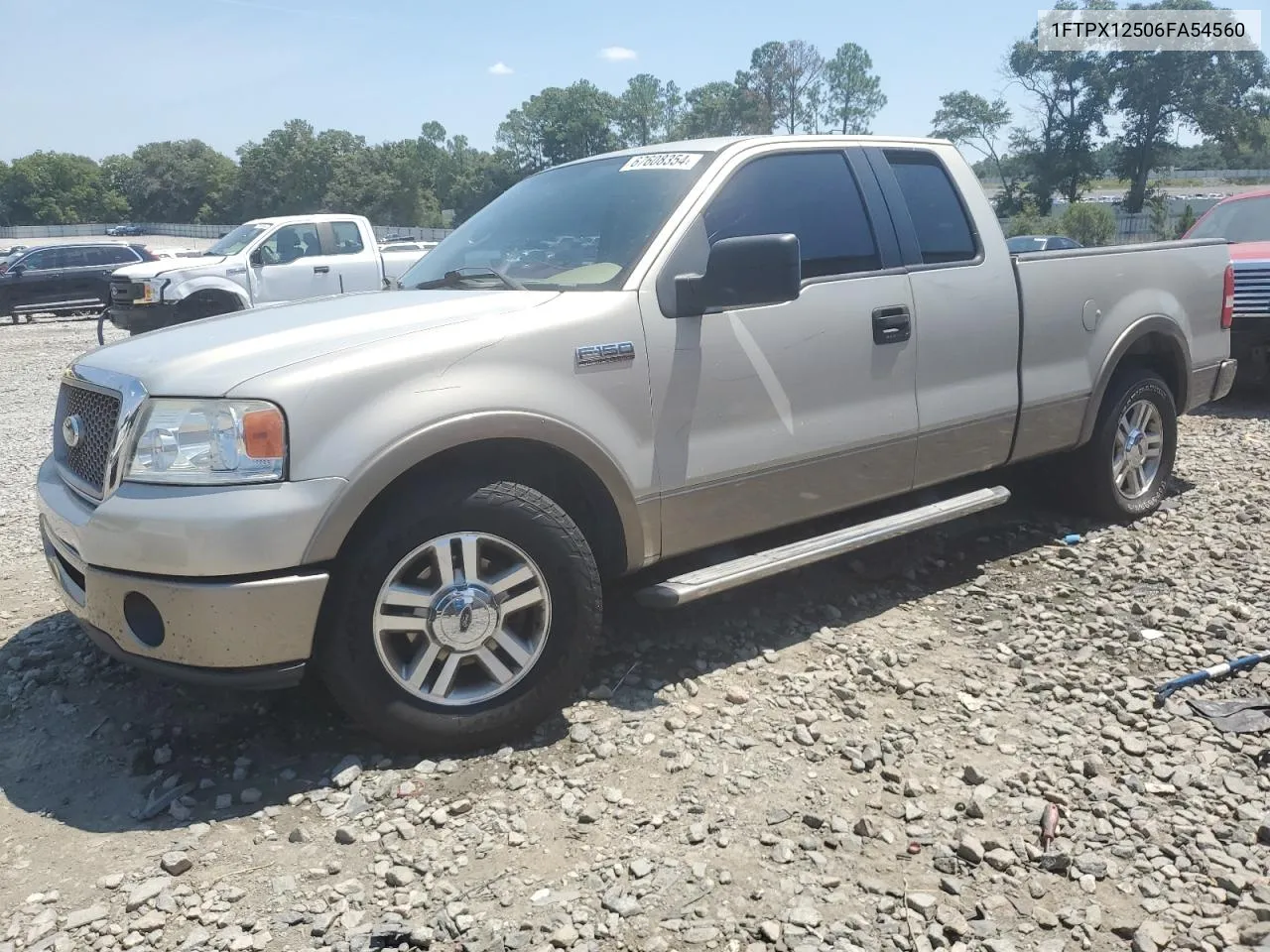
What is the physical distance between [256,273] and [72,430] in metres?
12.2

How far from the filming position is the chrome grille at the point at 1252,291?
8883mm

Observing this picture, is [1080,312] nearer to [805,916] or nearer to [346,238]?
[805,916]

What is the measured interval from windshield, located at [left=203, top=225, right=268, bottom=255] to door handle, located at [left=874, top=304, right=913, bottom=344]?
42.8 feet

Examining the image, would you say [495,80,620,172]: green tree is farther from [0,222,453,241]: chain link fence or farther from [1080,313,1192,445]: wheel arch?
[1080,313,1192,445]: wheel arch

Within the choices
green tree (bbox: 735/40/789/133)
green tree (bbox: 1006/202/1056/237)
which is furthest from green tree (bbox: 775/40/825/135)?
green tree (bbox: 1006/202/1056/237)

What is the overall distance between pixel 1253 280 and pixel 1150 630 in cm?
625

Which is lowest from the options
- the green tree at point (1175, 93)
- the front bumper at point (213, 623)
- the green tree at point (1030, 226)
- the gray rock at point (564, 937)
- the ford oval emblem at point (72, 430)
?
the gray rock at point (564, 937)

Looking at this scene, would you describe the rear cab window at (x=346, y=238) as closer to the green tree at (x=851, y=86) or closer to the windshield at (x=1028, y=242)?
the windshield at (x=1028, y=242)

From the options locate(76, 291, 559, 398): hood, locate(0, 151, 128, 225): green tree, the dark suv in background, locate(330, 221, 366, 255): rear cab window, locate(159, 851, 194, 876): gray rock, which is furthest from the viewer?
locate(0, 151, 128, 225): green tree

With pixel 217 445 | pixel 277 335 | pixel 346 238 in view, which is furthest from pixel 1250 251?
pixel 346 238

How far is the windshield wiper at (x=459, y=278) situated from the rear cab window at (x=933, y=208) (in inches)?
71.4

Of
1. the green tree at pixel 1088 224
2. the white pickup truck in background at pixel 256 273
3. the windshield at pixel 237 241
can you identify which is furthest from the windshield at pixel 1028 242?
the green tree at pixel 1088 224

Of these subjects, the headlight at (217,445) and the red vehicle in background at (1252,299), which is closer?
the headlight at (217,445)

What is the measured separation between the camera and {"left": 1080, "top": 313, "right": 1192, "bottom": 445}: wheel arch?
5105 mm
